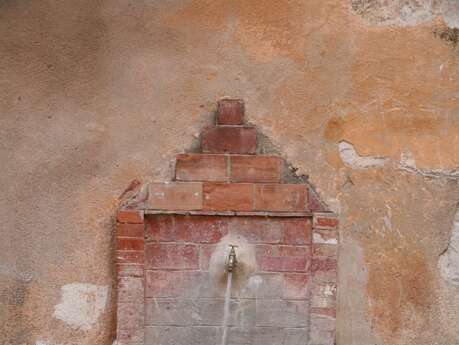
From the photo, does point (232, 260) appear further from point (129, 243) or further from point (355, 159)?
point (355, 159)

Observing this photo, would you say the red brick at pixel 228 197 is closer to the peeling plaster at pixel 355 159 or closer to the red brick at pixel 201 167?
the red brick at pixel 201 167

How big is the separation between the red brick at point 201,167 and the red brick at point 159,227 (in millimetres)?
185

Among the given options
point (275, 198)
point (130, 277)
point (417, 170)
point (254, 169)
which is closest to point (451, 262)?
point (417, 170)

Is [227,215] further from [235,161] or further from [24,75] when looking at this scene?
[24,75]

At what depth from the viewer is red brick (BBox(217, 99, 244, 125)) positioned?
265 centimetres

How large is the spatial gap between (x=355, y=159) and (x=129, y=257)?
3.53 ft

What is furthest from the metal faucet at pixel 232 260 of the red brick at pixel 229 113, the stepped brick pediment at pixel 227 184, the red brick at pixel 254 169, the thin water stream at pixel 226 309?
the red brick at pixel 229 113

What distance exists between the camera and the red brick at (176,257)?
2.64 metres

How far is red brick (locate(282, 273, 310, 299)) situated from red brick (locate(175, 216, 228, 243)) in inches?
14.0

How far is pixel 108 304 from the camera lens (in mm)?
2676

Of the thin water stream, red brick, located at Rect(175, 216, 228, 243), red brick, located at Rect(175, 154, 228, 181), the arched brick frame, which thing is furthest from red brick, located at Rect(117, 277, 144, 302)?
red brick, located at Rect(175, 154, 228, 181)

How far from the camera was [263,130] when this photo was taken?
8.77ft

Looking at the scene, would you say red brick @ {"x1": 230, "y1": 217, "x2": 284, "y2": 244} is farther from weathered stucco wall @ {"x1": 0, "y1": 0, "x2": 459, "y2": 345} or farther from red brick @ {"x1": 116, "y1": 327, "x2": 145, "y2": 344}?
red brick @ {"x1": 116, "y1": 327, "x2": 145, "y2": 344}

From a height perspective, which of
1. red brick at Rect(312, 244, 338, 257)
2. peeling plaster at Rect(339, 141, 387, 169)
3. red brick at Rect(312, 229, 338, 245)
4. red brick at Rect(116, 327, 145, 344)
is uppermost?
peeling plaster at Rect(339, 141, 387, 169)
